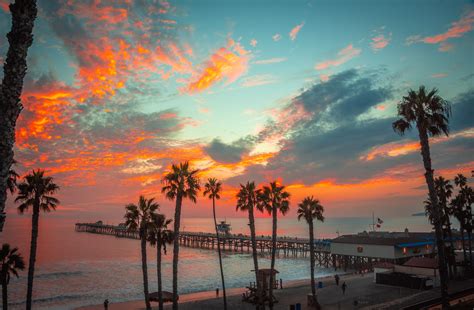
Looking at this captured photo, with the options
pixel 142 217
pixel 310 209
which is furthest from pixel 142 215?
pixel 310 209

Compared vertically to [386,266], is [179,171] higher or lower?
higher

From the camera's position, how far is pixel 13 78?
27.6ft

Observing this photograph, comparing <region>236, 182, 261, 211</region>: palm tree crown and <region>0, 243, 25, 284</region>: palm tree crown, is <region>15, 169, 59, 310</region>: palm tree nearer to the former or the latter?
<region>0, 243, 25, 284</region>: palm tree crown

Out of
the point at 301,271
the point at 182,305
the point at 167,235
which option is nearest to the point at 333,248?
the point at 301,271

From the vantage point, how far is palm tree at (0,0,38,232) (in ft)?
26.2

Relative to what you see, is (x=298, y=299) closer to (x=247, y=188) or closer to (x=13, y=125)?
(x=247, y=188)

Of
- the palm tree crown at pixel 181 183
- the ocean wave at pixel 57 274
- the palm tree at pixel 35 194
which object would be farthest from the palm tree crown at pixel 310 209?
the ocean wave at pixel 57 274

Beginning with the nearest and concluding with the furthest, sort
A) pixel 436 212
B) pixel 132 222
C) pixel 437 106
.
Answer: pixel 436 212 → pixel 437 106 → pixel 132 222

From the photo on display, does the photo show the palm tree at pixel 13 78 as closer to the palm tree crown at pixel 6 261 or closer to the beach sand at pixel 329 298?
the palm tree crown at pixel 6 261

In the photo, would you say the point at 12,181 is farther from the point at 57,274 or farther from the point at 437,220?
the point at 57,274

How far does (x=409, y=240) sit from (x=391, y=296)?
30.7 m

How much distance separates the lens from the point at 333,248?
2938 inches

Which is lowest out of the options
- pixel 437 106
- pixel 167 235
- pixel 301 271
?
pixel 301 271

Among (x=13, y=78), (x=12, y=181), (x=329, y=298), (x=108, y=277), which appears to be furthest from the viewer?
(x=108, y=277)
